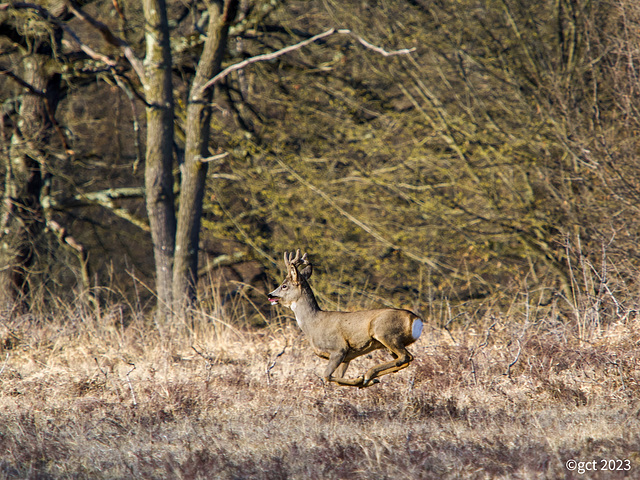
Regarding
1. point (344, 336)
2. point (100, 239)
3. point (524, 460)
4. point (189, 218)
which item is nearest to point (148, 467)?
point (344, 336)

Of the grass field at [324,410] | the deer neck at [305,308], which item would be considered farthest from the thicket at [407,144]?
the deer neck at [305,308]

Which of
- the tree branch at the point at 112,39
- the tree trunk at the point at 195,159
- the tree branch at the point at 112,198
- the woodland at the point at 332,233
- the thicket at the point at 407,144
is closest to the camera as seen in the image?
the woodland at the point at 332,233

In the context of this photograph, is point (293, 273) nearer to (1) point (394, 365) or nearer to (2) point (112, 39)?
(1) point (394, 365)

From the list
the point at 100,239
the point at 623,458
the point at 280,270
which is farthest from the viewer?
the point at 100,239

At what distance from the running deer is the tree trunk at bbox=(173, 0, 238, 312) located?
543 cm

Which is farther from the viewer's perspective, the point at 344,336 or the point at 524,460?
the point at 344,336

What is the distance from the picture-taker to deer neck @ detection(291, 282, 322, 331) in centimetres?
375

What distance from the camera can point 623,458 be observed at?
319 cm

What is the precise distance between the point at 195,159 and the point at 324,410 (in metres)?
5.46

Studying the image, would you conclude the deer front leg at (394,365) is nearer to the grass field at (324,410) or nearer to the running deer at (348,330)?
the running deer at (348,330)

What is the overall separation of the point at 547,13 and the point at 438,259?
425 cm

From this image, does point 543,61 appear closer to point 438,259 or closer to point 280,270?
point 438,259

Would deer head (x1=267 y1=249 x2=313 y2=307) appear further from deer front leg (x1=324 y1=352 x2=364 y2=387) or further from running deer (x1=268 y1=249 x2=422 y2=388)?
deer front leg (x1=324 y1=352 x2=364 y2=387)

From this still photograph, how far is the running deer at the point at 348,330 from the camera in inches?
135
